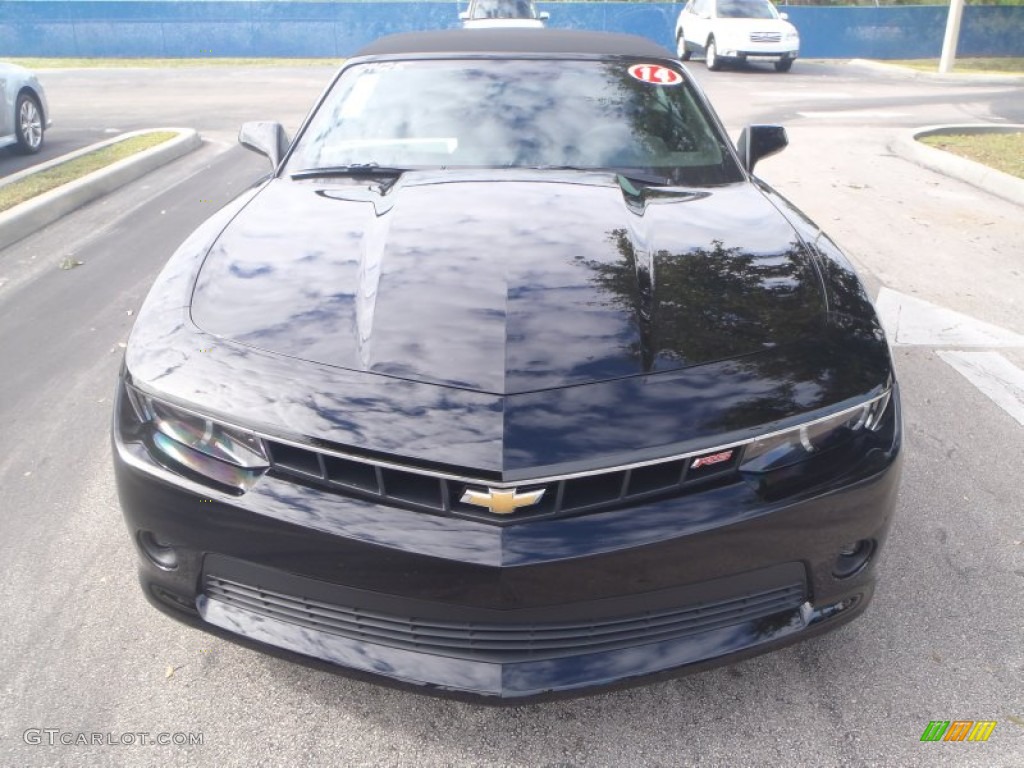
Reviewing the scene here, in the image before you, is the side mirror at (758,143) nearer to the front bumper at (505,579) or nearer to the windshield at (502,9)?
the front bumper at (505,579)

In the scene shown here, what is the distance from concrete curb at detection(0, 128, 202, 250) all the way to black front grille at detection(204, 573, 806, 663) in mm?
5764

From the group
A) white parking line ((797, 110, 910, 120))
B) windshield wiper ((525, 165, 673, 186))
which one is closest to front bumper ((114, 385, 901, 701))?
windshield wiper ((525, 165, 673, 186))

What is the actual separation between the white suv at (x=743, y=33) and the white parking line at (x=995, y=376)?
18.1 meters

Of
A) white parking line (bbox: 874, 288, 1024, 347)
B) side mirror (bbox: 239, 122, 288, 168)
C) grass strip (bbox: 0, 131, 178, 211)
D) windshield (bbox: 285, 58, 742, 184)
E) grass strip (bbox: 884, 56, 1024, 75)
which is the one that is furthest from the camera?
grass strip (bbox: 884, 56, 1024, 75)

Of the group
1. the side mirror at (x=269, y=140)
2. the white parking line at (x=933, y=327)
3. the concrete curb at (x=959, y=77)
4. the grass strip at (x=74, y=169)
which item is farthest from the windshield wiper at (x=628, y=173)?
the concrete curb at (x=959, y=77)

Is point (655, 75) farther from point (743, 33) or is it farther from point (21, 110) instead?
point (743, 33)

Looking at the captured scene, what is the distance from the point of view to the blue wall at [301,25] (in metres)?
27.2

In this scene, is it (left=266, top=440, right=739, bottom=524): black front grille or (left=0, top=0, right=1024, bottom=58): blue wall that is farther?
(left=0, top=0, right=1024, bottom=58): blue wall

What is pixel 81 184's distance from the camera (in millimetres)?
8031

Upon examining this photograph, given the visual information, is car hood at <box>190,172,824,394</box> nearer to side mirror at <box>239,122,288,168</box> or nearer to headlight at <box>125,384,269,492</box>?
headlight at <box>125,384,269,492</box>

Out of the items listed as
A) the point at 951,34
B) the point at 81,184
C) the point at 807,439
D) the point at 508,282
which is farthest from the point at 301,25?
the point at 807,439

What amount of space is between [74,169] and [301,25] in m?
21.1

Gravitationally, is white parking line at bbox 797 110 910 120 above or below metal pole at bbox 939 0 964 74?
below

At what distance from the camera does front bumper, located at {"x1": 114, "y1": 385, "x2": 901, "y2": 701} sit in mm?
1907
